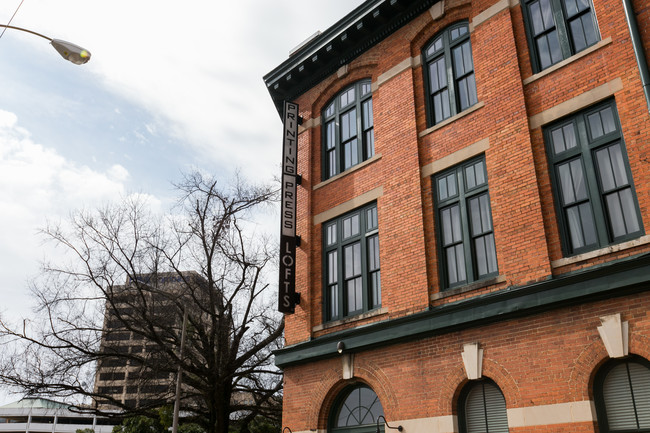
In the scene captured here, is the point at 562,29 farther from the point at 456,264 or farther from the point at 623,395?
the point at 623,395

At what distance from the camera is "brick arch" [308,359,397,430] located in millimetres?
12641

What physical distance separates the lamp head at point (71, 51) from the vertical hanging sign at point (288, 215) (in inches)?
295

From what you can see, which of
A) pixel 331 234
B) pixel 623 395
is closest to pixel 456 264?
pixel 623 395

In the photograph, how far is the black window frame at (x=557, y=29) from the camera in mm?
11383

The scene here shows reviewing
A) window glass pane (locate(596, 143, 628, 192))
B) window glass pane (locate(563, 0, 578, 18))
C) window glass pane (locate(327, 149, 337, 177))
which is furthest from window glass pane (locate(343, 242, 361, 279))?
window glass pane (locate(563, 0, 578, 18))

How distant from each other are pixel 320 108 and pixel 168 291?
38.4 ft

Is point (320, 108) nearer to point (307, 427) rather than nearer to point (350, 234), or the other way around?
point (350, 234)

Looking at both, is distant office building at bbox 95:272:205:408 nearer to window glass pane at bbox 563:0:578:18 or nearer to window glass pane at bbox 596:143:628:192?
window glass pane at bbox 596:143:628:192

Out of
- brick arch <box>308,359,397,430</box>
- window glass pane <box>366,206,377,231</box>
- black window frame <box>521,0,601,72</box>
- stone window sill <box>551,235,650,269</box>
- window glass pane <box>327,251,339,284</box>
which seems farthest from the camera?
window glass pane <box>327,251,339,284</box>

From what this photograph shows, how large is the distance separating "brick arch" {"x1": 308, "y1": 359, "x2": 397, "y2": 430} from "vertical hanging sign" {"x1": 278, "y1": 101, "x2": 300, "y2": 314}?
2.38 metres

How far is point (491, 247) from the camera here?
11656mm

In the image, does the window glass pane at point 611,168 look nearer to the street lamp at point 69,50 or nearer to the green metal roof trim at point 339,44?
the green metal roof trim at point 339,44

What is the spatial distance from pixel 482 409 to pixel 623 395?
2.65m

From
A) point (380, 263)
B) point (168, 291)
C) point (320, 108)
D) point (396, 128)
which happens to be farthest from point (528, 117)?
point (168, 291)
